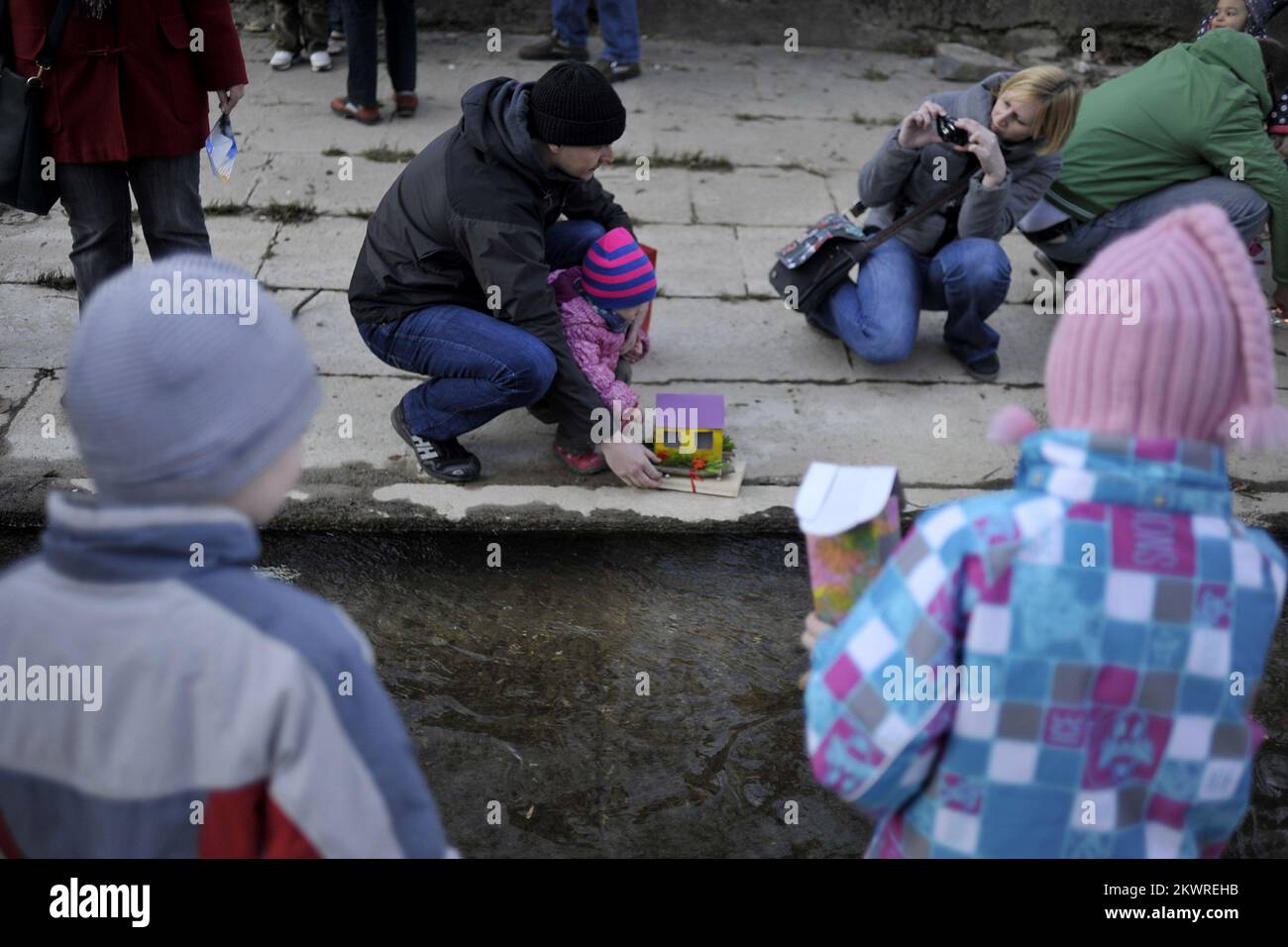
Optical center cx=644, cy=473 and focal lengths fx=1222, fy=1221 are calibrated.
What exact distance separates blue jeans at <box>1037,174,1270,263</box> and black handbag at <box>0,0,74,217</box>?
360cm

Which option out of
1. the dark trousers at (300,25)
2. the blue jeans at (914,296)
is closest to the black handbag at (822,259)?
the blue jeans at (914,296)

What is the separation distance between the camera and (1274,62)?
4648 millimetres

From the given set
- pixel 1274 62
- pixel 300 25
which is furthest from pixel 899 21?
pixel 300 25

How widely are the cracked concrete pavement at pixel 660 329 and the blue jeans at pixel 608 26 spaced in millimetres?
190

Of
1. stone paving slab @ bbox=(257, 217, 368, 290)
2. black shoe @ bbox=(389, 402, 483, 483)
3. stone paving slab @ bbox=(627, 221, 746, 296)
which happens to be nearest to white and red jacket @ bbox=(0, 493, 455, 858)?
black shoe @ bbox=(389, 402, 483, 483)

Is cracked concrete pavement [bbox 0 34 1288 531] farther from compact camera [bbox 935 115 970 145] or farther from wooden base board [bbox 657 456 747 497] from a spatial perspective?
compact camera [bbox 935 115 970 145]

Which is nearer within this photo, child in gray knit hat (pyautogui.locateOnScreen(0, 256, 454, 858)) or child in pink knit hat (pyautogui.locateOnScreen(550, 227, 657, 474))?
child in gray knit hat (pyautogui.locateOnScreen(0, 256, 454, 858))

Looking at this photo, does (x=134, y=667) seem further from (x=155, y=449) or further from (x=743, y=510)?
(x=743, y=510)

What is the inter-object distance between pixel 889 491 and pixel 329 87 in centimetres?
566

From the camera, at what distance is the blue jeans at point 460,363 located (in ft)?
11.7

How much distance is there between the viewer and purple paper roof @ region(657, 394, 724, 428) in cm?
384

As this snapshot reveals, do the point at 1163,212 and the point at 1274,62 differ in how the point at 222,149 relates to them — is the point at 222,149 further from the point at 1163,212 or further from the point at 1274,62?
the point at 1274,62

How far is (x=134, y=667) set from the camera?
4.18 ft
